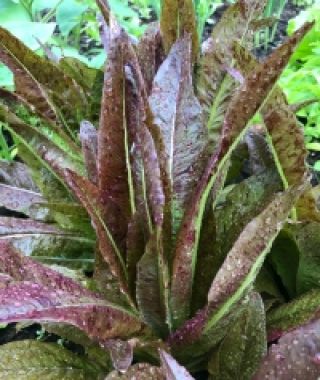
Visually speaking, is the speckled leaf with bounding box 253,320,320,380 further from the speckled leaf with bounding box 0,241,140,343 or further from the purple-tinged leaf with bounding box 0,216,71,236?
the purple-tinged leaf with bounding box 0,216,71,236

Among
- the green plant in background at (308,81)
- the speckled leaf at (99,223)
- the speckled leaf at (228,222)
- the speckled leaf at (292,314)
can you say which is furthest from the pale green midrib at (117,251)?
the green plant in background at (308,81)

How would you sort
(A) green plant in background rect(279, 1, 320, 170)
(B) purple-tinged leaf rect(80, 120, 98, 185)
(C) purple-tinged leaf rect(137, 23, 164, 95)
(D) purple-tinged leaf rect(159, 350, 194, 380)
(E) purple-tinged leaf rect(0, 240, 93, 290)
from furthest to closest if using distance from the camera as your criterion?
(A) green plant in background rect(279, 1, 320, 170) < (C) purple-tinged leaf rect(137, 23, 164, 95) < (B) purple-tinged leaf rect(80, 120, 98, 185) < (E) purple-tinged leaf rect(0, 240, 93, 290) < (D) purple-tinged leaf rect(159, 350, 194, 380)

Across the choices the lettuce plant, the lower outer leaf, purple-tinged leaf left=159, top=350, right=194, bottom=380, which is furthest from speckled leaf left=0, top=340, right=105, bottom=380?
purple-tinged leaf left=159, top=350, right=194, bottom=380

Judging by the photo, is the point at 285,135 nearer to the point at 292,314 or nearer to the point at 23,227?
the point at 292,314

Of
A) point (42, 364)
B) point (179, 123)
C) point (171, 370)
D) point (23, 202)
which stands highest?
point (179, 123)

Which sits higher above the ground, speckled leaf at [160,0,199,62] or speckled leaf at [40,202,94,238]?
speckled leaf at [160,0,199,62]

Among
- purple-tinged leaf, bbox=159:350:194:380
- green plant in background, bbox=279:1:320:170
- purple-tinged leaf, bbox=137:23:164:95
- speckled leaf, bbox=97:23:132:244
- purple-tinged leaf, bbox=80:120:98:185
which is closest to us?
purple-tinged leaf, bbox=159:350:194:380

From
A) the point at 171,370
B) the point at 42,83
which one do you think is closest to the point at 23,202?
the point at 42,83
